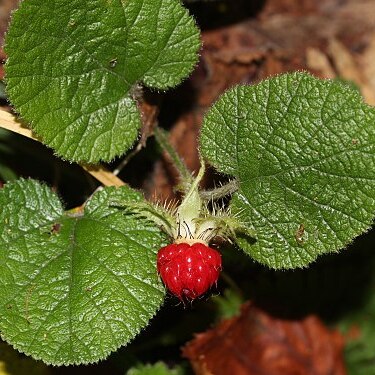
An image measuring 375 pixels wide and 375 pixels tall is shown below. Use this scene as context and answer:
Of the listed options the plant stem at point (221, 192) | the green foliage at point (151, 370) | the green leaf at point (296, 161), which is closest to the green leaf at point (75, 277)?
the plant stem at point (221, 192)

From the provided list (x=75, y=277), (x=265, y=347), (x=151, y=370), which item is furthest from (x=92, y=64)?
(x=265, y=347)

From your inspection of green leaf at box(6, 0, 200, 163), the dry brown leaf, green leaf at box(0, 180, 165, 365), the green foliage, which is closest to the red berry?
green leaf at box(0, 180, 165, 365)

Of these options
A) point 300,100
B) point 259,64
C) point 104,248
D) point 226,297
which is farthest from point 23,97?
point 259,64

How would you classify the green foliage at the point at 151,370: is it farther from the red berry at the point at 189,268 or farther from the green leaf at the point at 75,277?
the red berry at the point at 189,268

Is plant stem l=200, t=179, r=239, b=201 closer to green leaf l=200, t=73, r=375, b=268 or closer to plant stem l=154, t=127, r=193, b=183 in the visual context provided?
green leaf l=200, t=73, r=375, b=268

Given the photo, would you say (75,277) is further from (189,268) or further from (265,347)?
(265,347)

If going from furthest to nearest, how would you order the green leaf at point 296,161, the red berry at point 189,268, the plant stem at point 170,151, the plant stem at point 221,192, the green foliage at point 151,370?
A: the green foliage at point 151,370, the plant stem at point 170,151, the plant stem at point 221,192, the green leaf at point 296,161, the red berry at point 189,268

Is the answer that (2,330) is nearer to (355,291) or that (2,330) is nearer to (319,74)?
(355,291)
